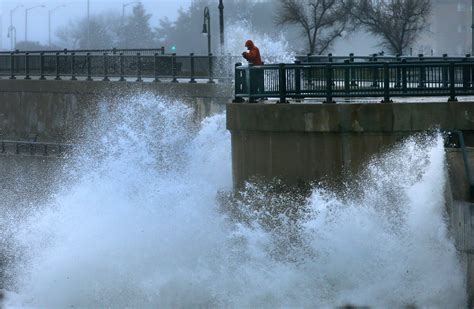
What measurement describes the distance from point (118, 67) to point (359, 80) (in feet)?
60.0

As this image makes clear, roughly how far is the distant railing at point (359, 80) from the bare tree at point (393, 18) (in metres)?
27.8

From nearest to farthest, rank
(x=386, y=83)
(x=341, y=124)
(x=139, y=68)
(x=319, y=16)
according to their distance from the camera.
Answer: (x=341, y=124) < (x=386, y=83) < (x=139, y=68) < (x=319, y=16)

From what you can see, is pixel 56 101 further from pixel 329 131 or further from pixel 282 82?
pixel 329 131

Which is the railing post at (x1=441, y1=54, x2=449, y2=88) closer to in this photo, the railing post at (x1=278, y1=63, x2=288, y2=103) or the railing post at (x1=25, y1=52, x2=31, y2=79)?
the railing post at (x1=278, y1=63, x2=288, y2=103)

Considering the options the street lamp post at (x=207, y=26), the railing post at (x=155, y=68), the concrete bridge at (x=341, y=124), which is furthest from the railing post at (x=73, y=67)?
the concrete bridge at (x=341, y=124)

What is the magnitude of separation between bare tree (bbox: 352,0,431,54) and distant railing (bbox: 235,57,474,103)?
27777 mm

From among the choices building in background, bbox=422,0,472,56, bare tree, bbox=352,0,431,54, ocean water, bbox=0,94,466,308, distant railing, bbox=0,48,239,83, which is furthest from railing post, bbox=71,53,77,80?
building in background, bbox=422,0,472,56

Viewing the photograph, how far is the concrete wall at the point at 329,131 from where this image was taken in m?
15.7

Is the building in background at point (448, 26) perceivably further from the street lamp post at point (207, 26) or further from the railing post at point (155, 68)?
the railing post at point (155, 68)

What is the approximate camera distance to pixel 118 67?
3425cm

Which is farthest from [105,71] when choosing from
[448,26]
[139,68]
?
[448,26]

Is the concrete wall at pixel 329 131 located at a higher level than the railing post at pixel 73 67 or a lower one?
lower

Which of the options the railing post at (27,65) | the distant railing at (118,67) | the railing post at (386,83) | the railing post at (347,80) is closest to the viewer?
the railing post at (386,83)

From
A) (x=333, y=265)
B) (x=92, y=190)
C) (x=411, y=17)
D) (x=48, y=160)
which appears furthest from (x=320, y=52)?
(x=333, y=265)
